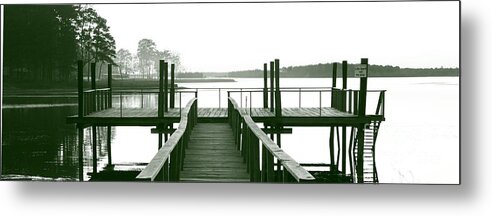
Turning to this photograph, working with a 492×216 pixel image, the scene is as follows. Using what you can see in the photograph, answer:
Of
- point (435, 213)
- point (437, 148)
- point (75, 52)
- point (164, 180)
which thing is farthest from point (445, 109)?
point (75, 52)

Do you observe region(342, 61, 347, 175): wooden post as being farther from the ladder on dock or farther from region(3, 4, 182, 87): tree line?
region(3, 4, 182, 87): tree line

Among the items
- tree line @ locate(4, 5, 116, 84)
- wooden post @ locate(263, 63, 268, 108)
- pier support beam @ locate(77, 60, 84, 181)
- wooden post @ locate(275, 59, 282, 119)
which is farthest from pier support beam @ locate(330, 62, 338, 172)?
pier support beam @ locate(77, 60, 84, 181)

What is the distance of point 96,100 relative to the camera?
23.3 feet

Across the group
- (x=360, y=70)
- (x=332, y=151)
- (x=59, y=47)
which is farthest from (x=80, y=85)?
(x=332, y=151)

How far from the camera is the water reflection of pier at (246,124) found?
5.78 m

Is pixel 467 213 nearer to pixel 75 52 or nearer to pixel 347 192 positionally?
pixel 347 192

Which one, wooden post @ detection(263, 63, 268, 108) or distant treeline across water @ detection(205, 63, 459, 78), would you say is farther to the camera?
wooden post @ detection(263, 63, 268, 108)

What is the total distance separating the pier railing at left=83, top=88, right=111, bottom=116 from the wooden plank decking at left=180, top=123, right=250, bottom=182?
0.97 meters

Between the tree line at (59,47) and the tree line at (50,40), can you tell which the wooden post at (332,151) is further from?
the tree line at (50,40)

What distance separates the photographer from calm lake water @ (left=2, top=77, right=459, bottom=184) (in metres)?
5.43

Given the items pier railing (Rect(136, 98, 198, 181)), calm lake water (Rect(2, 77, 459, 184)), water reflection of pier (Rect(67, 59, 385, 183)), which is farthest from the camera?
water reflection of pier (Rect(67, 59, 385, 183))

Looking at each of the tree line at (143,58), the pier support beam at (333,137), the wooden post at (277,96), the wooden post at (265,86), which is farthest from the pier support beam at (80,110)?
the pier support beam at (333,137)

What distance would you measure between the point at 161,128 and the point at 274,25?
7.35 ft

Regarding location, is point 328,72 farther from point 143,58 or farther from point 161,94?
point 161,94
